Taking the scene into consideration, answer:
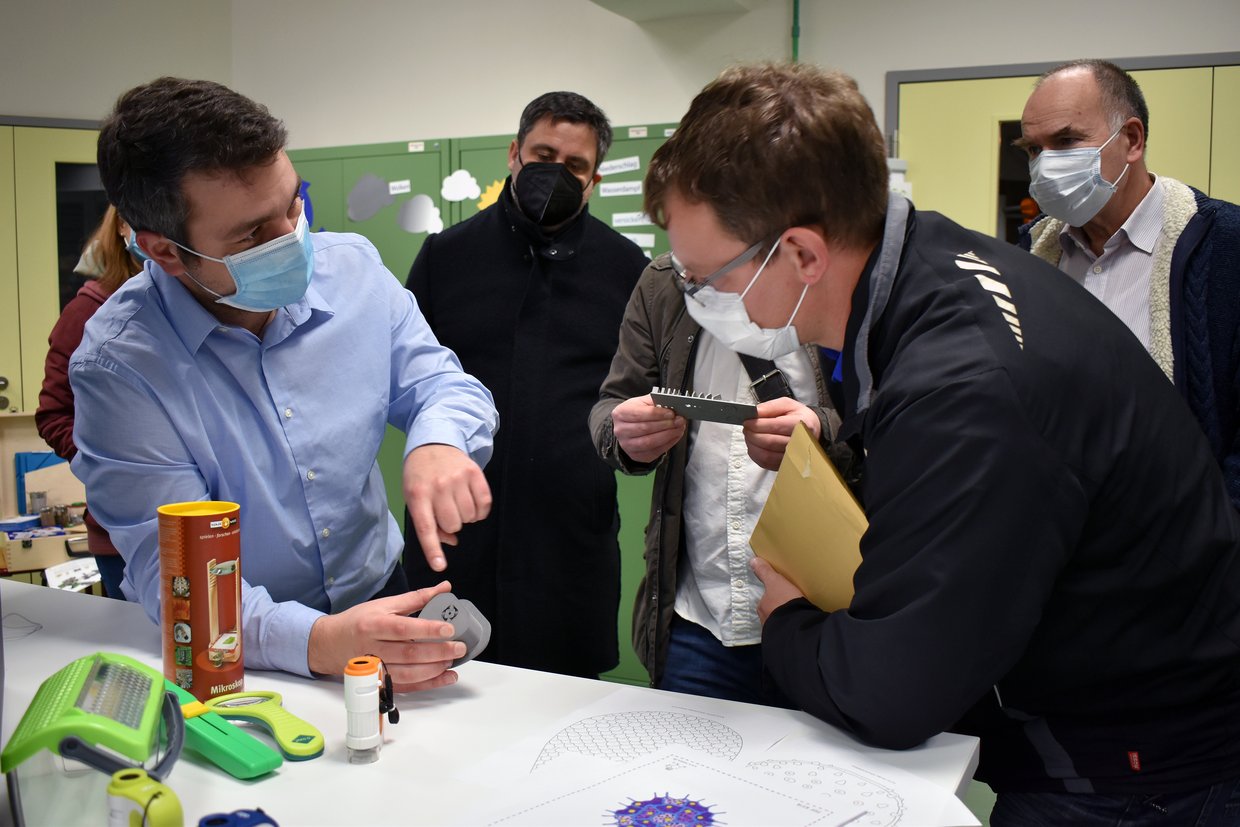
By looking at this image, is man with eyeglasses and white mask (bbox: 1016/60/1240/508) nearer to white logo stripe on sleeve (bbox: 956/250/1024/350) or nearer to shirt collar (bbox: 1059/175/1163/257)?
shirt collar (bbox: 1059/175/1163/257)

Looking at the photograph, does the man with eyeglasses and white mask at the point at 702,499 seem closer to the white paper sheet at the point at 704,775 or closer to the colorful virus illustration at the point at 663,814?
the white paper sheet at the point at 704,775

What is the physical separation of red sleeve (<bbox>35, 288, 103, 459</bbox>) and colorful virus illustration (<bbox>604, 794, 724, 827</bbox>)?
216cm

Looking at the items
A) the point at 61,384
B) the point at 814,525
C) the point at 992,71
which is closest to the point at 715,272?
the point at 814,525

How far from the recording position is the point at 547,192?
2549 mm

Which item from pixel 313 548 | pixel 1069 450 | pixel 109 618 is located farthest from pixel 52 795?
pixel 1069 450

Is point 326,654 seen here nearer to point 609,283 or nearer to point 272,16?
point 609,283

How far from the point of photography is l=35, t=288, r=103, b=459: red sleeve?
257 centimetres

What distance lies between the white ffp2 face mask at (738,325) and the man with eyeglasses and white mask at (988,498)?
0.02 metres

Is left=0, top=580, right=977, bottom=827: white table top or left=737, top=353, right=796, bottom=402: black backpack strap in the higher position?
left=737, top=353, right=796, bottom=402: black backpack strap

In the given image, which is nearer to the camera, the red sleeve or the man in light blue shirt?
the man in light blue shirt

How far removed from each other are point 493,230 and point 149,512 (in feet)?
4.81

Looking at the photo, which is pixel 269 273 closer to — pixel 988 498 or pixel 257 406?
pixel 257 406

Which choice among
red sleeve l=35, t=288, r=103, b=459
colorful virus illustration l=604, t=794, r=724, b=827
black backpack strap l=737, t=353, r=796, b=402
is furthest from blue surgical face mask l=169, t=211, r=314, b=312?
red sleeve l=35, t=288, r=103, b=459

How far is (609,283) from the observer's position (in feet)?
8.58
